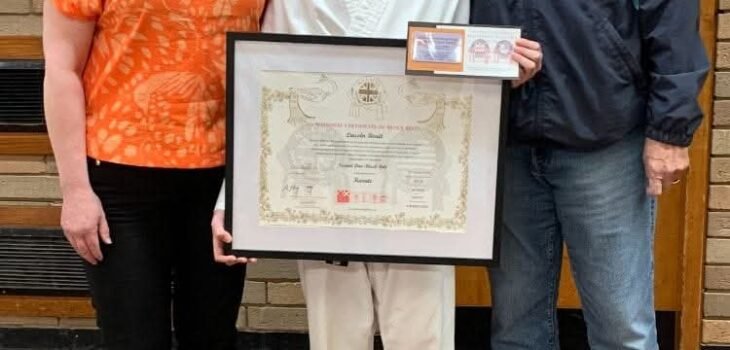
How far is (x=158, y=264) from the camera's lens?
5.06 ft

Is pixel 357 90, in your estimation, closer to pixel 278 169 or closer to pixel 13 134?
pixel 278 169

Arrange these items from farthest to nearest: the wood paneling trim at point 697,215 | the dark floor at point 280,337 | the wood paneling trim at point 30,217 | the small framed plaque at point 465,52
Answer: the dark floor at point 280,337 < the wood paneling trim at point 30,217 < the wood paneling trim at point 697,215 < the small framed plaque at point 465,52

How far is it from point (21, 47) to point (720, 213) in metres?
2.01

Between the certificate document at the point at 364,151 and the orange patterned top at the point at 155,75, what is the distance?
0.45 feet

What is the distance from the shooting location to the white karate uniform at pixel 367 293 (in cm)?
142

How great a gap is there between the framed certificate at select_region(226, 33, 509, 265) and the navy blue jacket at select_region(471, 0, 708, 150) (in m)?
0.12

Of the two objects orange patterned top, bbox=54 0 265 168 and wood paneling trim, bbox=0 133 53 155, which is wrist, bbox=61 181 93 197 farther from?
wood paneling trim, bbox=0 133 53 155

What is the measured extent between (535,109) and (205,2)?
0.60 meters

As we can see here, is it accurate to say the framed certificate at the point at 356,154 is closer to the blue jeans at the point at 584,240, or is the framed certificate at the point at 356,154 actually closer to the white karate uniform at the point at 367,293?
the white karate uniform at the point at 367,293

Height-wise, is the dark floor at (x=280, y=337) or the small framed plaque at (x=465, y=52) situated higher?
the small framed plaque at (x=465, y=52)

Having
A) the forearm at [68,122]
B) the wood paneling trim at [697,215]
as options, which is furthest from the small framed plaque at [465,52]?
the wood paneling trim at [697,215]

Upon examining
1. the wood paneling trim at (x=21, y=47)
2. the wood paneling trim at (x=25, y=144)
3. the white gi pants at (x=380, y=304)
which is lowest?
the white gi pants at (x=380, y=304)

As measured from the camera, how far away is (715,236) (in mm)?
2357

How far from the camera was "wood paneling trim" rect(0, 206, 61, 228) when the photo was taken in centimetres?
246
